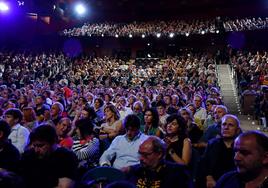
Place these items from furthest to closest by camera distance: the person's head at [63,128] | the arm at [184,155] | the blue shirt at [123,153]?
the person's head at [63,128]
the blue shirt at [123,153]
the arm at [184,155]

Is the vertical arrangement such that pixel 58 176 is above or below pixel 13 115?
below

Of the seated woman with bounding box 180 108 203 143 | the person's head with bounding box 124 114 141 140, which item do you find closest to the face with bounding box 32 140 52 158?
the person's head with bounding box 124 114 141 140

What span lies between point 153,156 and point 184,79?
17.2 m

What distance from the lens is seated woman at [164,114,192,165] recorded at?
14.7 feet

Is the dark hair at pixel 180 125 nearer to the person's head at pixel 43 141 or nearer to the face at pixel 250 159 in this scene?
the person's head at pixel 43 141

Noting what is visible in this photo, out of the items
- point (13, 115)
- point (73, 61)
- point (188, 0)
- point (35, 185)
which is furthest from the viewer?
point (188, 0)

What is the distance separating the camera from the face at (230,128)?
4.28 meters

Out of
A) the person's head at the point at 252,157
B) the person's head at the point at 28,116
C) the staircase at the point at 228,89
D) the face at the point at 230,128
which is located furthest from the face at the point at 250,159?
the staircase at the point at 228,89

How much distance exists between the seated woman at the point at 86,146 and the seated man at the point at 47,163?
1090 mm

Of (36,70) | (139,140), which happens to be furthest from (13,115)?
(36,70)

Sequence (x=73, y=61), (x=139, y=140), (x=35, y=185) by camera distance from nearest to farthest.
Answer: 1. (x=35, y=185)
2. (x=139, y=140)
3. (x=73, y=61)

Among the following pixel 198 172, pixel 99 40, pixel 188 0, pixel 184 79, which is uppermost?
pixel 188 0

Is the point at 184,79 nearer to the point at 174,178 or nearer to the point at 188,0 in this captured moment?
the point at 174,178

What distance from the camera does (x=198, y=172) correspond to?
175 inches
